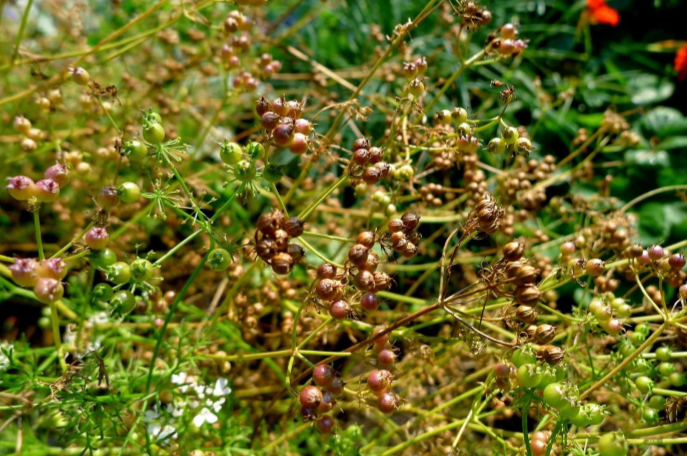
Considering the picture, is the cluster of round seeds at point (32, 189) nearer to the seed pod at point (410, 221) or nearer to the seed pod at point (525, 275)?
the seed pod at point (410, 221)

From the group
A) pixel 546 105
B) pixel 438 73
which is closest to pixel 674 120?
pixel 546 105

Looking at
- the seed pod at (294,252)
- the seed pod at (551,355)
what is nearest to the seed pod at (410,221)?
the seed pod at (294,252)

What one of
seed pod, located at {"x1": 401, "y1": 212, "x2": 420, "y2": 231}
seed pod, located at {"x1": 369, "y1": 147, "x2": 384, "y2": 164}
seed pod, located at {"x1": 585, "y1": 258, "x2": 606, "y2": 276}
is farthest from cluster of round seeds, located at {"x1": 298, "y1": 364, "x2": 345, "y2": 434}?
seed pod, located at {"x1": 585, "y1": 258, "x2": 606, "y2": 276}

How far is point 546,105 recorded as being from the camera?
7.68ft

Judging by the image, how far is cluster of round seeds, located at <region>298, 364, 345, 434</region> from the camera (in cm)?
98

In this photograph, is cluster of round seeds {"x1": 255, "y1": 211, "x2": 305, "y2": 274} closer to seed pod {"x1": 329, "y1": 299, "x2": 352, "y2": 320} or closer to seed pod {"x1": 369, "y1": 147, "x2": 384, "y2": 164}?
seed pod {"x1": 329, "y1": 299, "x2": 352, "y2": 320}

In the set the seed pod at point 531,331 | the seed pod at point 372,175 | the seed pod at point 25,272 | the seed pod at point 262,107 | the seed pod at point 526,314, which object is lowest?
the seed pod at point 531,331

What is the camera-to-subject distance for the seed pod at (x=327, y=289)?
3.19ft

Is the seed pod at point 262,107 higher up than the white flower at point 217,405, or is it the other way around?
the seed pod at point 262,107

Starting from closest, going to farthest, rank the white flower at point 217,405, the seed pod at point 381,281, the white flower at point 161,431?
the seed pod at point 381,281
the white flower at point 161,431
the white flower at point 217,405

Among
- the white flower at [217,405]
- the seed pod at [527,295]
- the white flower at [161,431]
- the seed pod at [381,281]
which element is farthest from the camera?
the white flower at [217,405]

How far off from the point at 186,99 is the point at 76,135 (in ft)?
1.36

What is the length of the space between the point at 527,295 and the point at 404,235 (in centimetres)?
26

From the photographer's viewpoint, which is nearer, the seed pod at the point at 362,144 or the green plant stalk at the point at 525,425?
the green plant stalk at the point at 525,425
